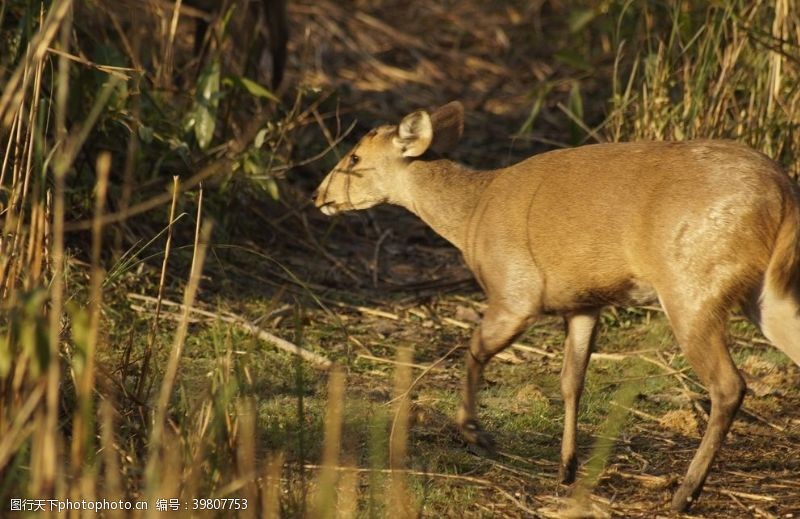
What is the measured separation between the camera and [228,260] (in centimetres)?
766

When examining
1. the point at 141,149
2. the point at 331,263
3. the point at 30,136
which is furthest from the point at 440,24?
the point at 30,136

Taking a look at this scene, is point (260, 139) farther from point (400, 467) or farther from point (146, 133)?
point (400, 467)

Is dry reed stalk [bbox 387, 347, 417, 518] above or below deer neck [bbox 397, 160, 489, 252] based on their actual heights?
below

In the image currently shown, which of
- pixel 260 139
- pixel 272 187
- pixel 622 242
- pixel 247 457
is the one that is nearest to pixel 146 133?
pixel 260 139

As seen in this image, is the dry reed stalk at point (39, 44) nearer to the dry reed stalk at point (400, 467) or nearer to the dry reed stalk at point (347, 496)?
the dry reed stalk at point (400, 467)

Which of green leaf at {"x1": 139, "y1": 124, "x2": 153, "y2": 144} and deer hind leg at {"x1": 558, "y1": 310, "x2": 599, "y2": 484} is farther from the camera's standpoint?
green leaf at {"x1": 139, "y1": 124, "x2": 153, "y2": 144}

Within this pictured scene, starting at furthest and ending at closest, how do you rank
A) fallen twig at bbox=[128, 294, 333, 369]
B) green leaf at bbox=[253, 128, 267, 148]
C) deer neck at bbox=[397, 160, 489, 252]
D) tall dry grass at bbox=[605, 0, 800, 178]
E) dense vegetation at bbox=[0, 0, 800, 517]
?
1. tall dry grass at bbox=[605, 0, 800, 178]
2. green leaf at bbox=[253, 128, 267, 148]
3. fallen twig at bbox=[128, 294, 333, 369]
4. deer neck at bbox=[397, 160, 489, 252]
5. dense vegetation at bbox=[0, 0, 800, 517]

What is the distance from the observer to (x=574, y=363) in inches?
212

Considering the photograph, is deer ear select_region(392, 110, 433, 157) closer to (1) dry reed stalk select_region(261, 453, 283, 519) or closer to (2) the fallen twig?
(2) the fallen twig

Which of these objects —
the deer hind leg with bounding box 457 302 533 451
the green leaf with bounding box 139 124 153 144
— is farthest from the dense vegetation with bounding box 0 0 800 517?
Result: the deer hind leg with bounding box 457 302 533 451

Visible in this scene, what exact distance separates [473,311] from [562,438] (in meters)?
2.02

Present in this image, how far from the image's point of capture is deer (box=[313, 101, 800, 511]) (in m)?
4.71

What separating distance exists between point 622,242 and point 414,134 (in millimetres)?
1312

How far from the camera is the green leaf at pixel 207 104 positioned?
7.26 m
